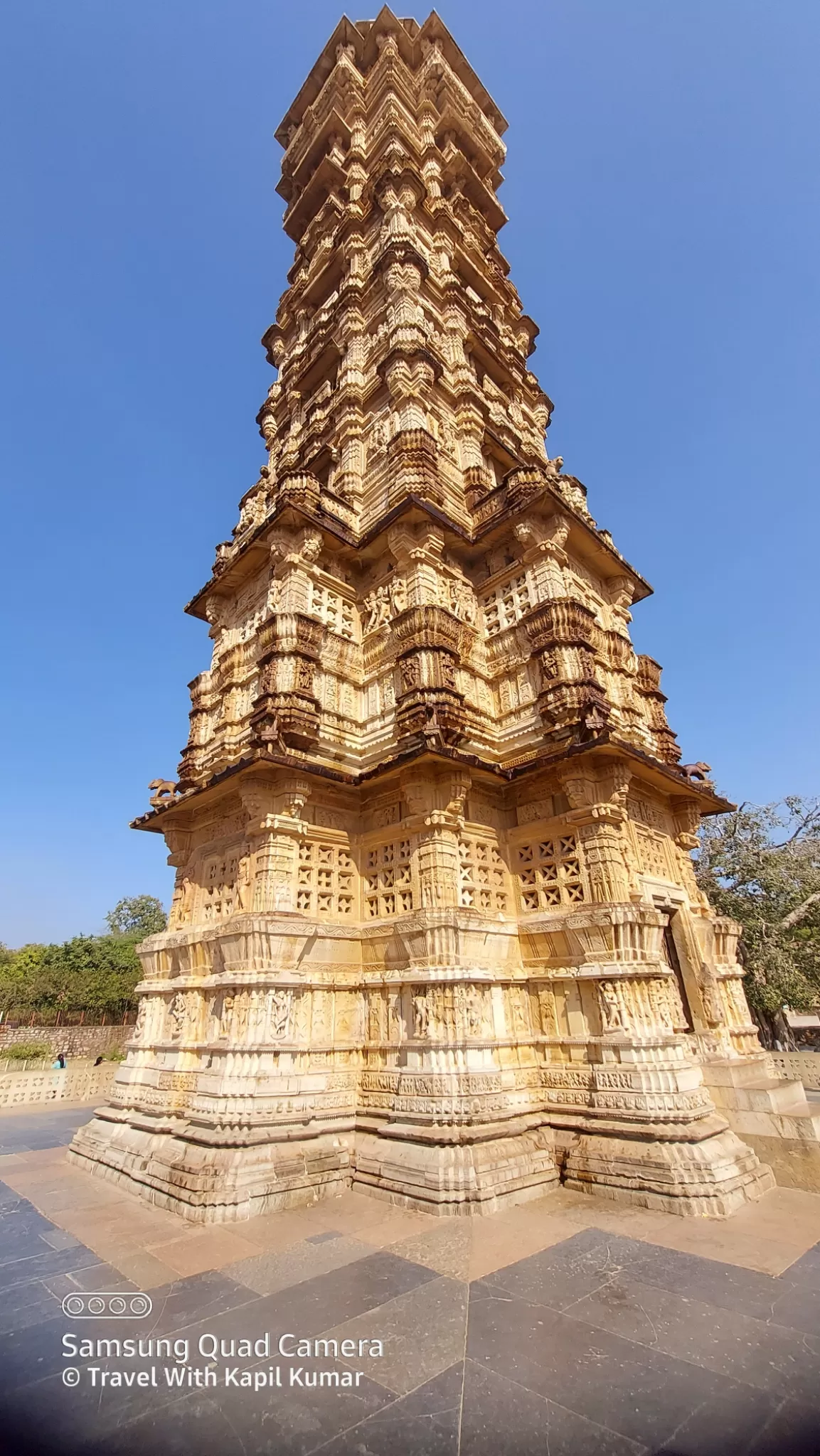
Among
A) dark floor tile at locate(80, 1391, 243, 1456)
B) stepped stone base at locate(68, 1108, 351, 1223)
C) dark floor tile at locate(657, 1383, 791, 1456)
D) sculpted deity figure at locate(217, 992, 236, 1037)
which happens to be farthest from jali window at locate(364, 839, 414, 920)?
dark floor tile at locate(657, 1383, 791, 1456)

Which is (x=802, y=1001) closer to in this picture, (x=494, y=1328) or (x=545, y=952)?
(x=545, y=952)

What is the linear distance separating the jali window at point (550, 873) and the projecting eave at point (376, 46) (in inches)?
1243

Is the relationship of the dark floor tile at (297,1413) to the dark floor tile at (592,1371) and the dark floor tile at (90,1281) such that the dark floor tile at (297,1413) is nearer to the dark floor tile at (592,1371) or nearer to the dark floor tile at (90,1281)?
the dark floor tile at (592,1371)

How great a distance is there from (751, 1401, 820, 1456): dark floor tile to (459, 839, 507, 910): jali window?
6.20m

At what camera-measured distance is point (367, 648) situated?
42.0 feet

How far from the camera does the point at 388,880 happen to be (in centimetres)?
1015

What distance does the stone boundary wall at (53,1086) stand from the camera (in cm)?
1753

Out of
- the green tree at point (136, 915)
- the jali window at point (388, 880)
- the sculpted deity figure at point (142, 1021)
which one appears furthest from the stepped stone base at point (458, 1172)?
the green tree at point (136, 915)

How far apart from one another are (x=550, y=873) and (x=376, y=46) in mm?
32676

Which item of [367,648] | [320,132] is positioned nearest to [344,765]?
[367,648]

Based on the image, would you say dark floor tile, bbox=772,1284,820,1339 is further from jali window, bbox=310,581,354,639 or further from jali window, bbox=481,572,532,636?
jali window, bbox=310,581,354,639

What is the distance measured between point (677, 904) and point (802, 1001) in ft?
56.7

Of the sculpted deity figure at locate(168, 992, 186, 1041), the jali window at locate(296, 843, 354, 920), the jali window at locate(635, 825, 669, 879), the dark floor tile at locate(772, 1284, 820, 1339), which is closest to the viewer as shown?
the dark floor tile at locate(772, 1284, 820, 1339)

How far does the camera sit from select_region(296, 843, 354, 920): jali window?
9.80 m
